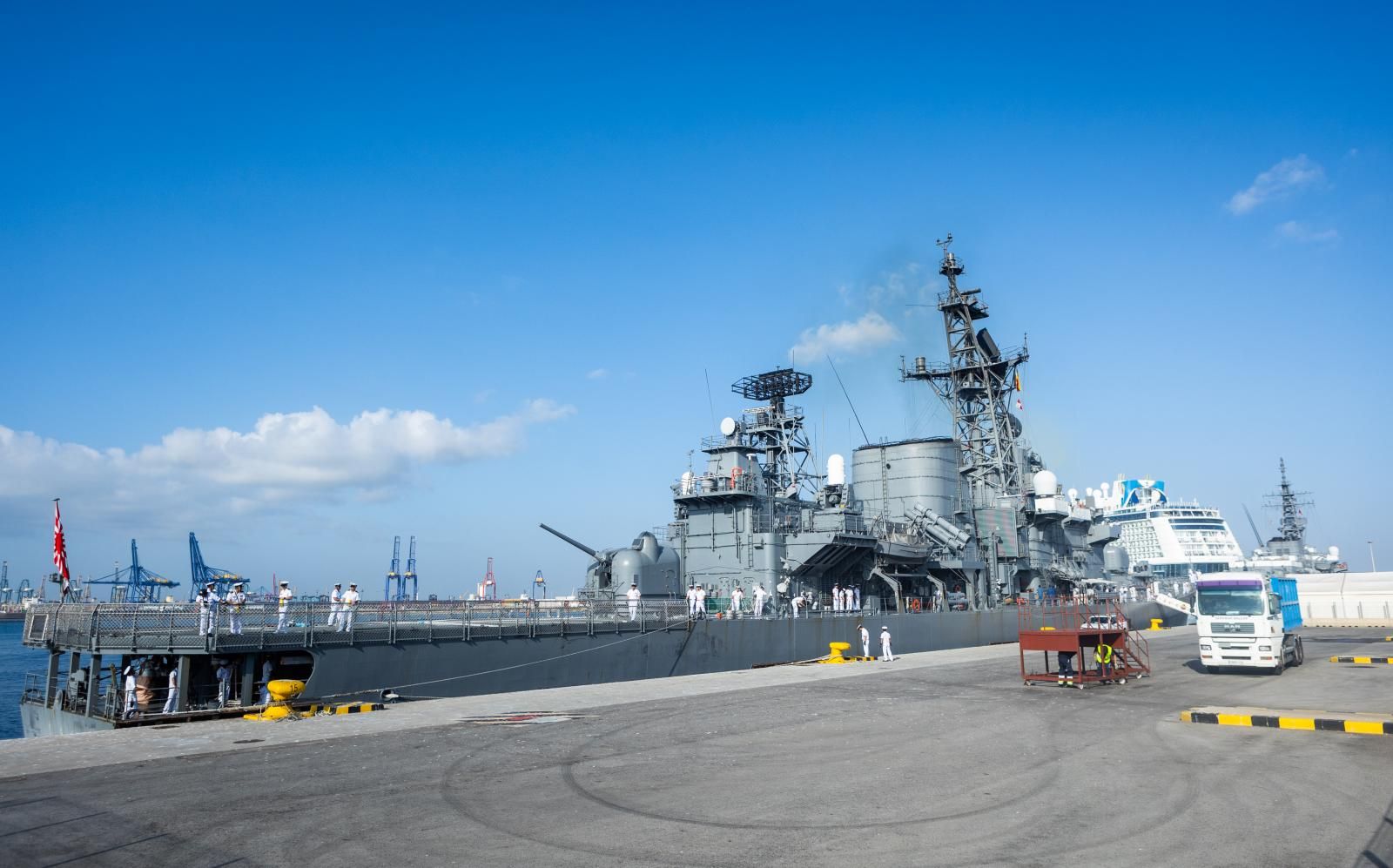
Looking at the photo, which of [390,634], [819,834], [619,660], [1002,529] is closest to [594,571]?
[619,660]

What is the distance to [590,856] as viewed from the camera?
7496 millimetres

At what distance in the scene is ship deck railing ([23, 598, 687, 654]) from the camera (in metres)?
18.2

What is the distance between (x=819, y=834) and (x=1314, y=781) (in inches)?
254

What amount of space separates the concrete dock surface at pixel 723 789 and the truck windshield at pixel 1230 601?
4.37 metres

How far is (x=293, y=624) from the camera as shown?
19.9 m

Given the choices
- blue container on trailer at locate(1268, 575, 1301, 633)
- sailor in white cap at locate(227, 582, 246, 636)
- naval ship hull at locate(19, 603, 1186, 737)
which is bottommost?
naval ship hull at locate(19, 603, 1186, 737)

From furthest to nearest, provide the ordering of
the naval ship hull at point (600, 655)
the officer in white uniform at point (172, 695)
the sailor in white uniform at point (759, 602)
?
the sailor in white uniform at point (759, 602) → the naval ship hull at point (600, 655) → the officer in white uniform at point (172, 695)

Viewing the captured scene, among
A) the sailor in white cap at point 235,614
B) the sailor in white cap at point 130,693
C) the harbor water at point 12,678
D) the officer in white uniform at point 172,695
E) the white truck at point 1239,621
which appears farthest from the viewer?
the harbor water at point 12,678

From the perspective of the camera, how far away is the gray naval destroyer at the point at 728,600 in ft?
63.6

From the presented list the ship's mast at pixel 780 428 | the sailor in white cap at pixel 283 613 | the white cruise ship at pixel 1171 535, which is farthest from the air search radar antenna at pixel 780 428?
the white cruise ship at pixel 1171 535

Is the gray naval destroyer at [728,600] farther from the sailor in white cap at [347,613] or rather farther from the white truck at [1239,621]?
the white truck at [1239,621]

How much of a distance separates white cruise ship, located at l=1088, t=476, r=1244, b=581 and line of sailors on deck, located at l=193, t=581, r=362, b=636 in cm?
7967

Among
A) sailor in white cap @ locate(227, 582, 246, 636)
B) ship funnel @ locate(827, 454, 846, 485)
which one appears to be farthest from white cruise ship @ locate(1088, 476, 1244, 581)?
sailor in white cap @ locate(227, 582, 246, 636)

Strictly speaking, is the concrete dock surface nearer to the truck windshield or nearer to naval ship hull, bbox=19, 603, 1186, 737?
naval ship hull, bbox=19, 603, 1186, 737
